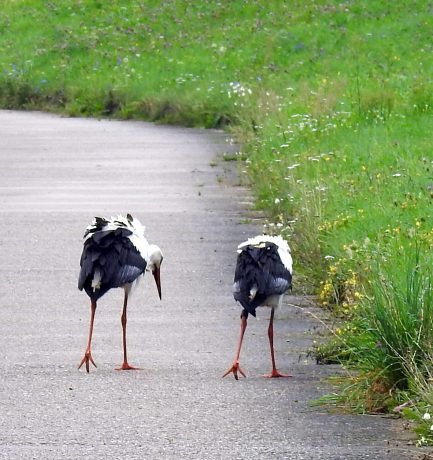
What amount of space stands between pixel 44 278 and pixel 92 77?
935 inches

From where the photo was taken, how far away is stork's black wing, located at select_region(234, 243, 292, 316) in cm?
863

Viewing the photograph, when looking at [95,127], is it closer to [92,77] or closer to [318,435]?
[92,77]

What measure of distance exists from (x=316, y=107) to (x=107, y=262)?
12.6 m

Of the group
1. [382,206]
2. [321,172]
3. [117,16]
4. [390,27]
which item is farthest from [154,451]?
[117,16]

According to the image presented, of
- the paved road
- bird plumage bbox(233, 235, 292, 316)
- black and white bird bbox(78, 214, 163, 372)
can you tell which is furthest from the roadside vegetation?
black and white bird bbox(78, 214, 163, 372)

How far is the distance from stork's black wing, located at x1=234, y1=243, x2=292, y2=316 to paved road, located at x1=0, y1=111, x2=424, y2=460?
525 mm

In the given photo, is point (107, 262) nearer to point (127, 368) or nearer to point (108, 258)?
point (108, 258)

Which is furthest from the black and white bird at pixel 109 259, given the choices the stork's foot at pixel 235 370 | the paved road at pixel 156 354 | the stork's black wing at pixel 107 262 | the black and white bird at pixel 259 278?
the black and white bird at pixel 259 278

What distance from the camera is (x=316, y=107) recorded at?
21359 millimetres

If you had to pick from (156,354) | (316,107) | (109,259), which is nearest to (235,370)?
(156,354)

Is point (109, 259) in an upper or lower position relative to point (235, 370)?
upper

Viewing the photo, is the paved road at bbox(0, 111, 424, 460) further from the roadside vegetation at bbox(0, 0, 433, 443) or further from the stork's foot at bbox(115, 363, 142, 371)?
the roadside vegetation at bbox(0, 0, 433, 443)

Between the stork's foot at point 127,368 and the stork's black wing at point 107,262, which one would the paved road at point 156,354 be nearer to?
the stork's foot at point 127,368

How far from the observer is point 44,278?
41.8 feet
